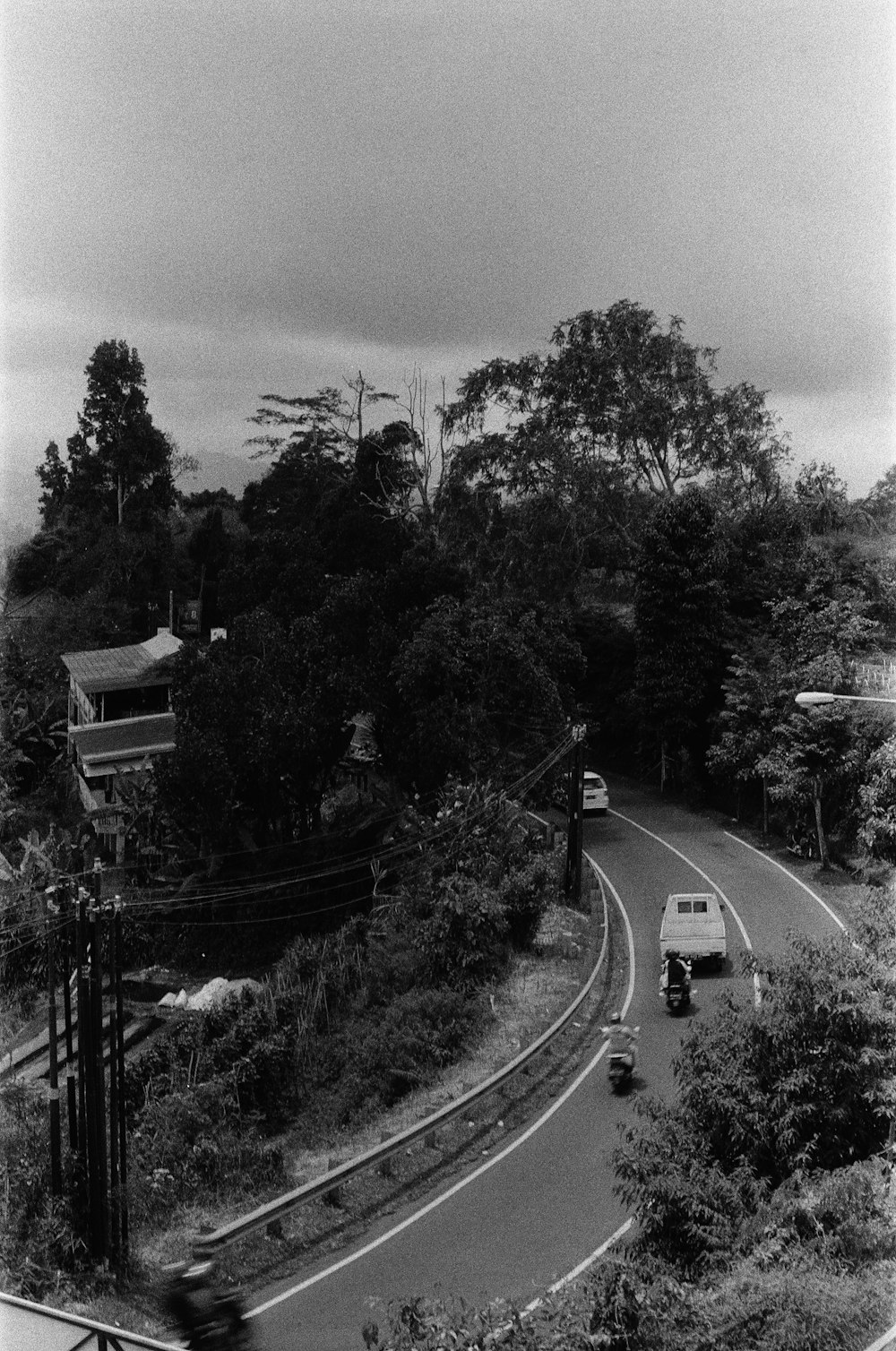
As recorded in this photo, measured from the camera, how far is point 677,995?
1383 centimetres

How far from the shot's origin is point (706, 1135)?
870cm

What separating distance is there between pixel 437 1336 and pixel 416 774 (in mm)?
15354

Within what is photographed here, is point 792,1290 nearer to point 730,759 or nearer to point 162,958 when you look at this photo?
point 730,759

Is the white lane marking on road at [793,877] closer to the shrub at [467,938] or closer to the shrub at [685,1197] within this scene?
the shrub at [467,938]

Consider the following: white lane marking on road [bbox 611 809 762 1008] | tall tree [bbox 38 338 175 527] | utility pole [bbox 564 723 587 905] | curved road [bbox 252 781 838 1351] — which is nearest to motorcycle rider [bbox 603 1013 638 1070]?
curved road [bbox 252 781 838 1351]

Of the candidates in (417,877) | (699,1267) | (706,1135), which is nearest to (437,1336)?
(699,1267)

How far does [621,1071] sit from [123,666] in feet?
68.6

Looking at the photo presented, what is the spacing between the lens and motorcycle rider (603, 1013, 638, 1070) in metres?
12.0

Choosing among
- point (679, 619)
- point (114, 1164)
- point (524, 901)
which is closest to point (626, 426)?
point (679, 619)

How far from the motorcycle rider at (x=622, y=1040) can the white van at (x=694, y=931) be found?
6.76 ft

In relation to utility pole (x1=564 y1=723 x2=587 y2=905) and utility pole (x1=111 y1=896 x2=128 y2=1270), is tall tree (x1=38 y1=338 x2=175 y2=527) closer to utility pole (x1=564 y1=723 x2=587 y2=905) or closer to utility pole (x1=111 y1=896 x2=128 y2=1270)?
utility pole (x1=564 y1=723 x2=587 y2=905)

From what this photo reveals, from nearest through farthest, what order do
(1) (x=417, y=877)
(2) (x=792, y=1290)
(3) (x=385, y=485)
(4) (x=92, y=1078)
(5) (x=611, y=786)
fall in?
(2) (x=792, y=1290), (4) (x=92, y=1078), (1) (x=417, y=877), (5) (x=611, y=786), (3) (x=385, y=485)

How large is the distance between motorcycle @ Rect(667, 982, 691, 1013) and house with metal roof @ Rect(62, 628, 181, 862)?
518 inches

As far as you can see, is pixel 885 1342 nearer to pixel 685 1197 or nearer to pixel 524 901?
pixel 685 1197
